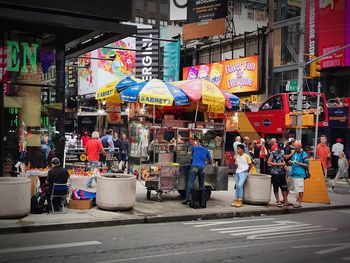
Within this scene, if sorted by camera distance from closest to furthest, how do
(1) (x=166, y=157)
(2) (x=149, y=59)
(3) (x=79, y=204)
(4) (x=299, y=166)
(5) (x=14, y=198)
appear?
(5) (x=14, y=198) < (3) (x=79, y=204) < (4) (x=299, y=166) < (1) (x=166, y=157) < (2) (x=149, y=59)

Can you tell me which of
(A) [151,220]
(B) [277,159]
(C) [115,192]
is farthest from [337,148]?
(C) [115,192]

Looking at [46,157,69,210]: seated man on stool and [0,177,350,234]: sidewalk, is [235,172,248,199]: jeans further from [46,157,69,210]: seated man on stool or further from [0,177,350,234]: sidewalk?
[46,157,69,210]: seated man on stool

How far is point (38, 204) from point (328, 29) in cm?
2569

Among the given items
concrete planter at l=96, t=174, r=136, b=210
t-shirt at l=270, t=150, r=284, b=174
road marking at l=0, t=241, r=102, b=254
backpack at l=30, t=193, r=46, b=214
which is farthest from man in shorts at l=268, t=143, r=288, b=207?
road marking at l=0, t=241, r=102, b=254

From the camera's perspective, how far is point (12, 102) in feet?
42.2

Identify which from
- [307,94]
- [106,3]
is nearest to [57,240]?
[106,3]

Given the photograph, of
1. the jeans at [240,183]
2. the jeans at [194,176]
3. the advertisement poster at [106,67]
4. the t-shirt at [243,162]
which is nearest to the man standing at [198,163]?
the jeans at [194,176]

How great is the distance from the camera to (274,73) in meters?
35.1

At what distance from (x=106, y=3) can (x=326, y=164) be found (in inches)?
484

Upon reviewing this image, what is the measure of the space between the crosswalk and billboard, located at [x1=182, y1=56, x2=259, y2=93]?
81.0 feet

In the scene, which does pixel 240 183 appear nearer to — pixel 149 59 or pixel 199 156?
pixel 199 156

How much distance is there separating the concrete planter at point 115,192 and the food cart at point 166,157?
1823 millimetres

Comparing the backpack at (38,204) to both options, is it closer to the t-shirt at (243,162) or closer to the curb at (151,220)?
the curb at (151,220)

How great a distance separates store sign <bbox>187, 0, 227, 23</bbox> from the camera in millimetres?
30906
